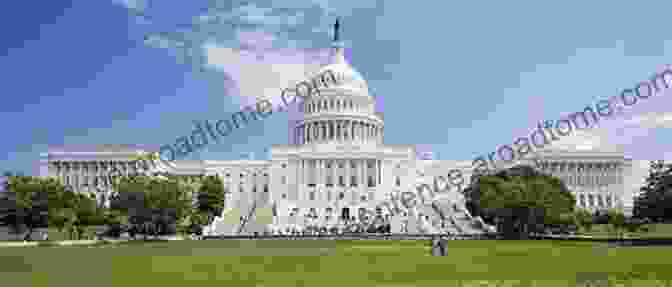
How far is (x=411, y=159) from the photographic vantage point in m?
141

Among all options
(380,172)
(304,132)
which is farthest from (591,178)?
(304,132)

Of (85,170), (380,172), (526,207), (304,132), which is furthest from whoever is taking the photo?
(304,132)

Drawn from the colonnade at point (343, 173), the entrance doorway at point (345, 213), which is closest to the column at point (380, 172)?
the colonnade at point (343, 173)

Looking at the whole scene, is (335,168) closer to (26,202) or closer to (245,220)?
(245,220)

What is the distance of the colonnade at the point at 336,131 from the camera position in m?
154

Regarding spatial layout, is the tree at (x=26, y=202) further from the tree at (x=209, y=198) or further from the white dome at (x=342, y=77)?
the white dome at (x=342, y=77)

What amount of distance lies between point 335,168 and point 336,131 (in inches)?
867

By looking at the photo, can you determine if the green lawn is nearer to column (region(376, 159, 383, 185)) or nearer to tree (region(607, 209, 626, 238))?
tree (region(607, 209, 626, 238))

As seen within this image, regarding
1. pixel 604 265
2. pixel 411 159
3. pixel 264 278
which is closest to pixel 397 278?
pixel 264 278

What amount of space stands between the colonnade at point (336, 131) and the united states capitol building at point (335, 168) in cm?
25

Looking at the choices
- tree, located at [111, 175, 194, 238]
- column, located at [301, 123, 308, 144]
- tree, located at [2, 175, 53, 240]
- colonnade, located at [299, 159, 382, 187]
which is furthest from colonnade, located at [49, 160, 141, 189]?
tree, located at [2, 175, 53, 240]

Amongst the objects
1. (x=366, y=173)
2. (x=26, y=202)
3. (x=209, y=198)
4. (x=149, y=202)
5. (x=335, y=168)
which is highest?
(x=335, y=168)

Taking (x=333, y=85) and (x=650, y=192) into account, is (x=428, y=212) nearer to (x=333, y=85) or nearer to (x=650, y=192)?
(x=650, y=192)

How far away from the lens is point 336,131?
154 metres
